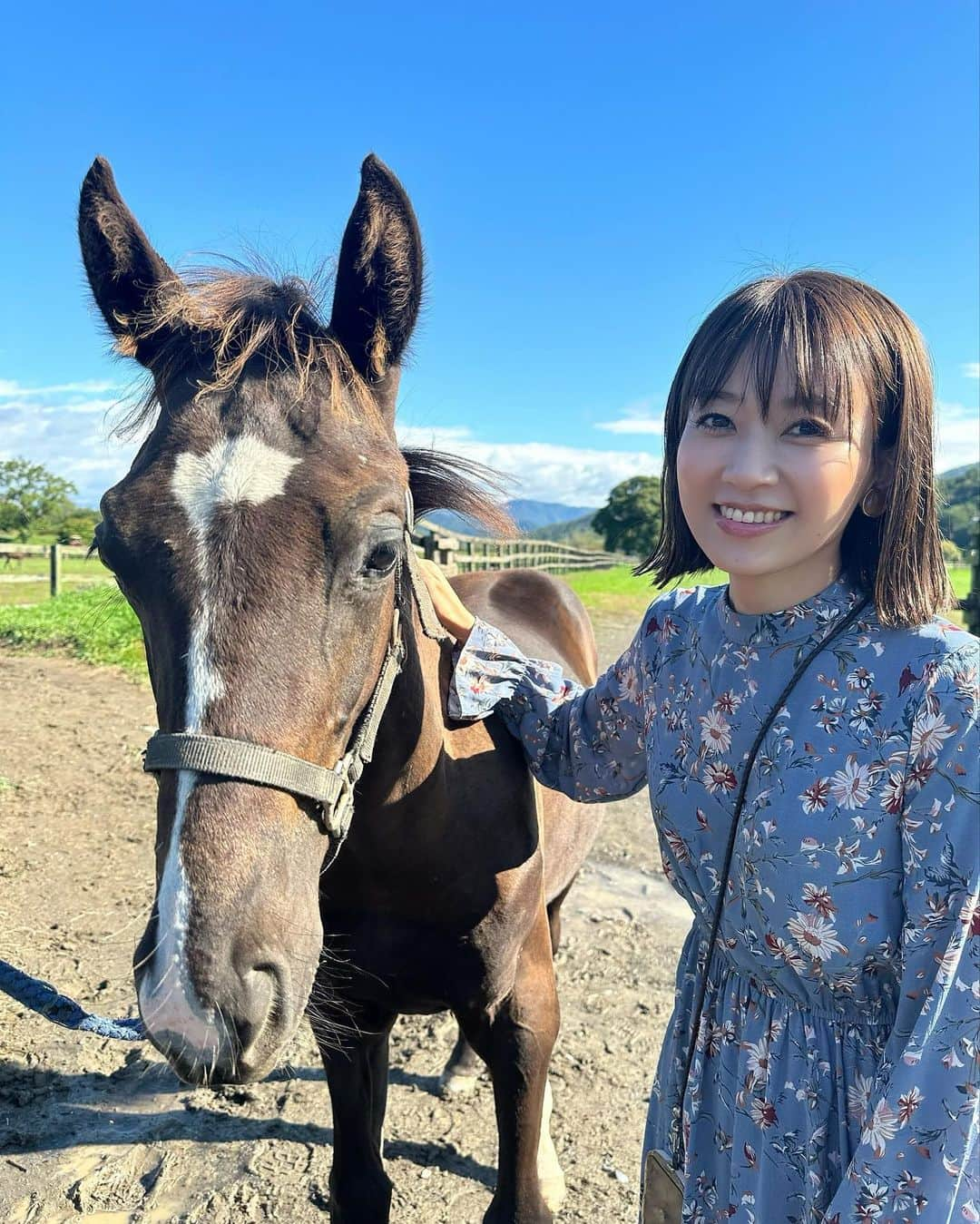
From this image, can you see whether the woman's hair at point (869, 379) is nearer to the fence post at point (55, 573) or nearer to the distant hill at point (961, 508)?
the distant hill at point (961, 508)

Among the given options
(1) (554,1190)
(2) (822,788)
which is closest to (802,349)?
(2) (822,788)

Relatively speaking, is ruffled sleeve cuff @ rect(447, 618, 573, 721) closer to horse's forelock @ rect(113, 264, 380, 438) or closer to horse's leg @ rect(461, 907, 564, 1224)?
horse's forelock @ rect(113, 264, 380, 438)

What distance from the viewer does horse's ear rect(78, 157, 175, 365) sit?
76.0 inches

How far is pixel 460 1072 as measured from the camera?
11.0ft

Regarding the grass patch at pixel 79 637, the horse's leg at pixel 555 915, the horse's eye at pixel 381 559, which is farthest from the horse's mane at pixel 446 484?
the grass patch at pixel 79 637

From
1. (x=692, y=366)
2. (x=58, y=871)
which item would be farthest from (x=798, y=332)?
(x=58, y=871)

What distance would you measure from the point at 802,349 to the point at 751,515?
287 mm

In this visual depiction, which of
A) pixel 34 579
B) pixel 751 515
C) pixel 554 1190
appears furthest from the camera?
pixel 34 579

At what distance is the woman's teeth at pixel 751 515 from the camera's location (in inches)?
57.4

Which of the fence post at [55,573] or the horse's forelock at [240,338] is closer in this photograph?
the horse's forelock at [240,338]

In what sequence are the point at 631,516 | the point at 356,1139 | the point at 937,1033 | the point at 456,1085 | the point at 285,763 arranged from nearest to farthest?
the point at 937,1033 < the point at 285,763 < the point at 356,1139 < the point at 456,1085 < the point at 631,516

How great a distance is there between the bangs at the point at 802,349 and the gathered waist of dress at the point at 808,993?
3.02ft

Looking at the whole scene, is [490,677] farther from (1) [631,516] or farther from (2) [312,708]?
(1) [631,516]

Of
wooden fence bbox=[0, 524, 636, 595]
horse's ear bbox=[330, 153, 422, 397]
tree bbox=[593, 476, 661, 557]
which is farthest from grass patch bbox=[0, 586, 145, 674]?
tree bbox=[593, 476, 661, 557]
